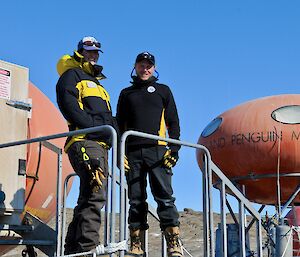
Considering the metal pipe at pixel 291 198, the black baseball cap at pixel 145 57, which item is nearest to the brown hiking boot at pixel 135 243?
the black baseball cap at pixel 145 57

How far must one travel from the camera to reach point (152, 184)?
5750 millimetres

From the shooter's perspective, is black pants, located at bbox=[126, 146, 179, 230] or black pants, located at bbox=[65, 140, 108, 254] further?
black pants, located at bbox=[126, 146, 179, 230]

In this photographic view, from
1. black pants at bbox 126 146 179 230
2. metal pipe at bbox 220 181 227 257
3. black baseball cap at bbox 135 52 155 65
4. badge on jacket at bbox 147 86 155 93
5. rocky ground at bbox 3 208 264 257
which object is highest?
black baseball cap at bbox 135 52 155 65

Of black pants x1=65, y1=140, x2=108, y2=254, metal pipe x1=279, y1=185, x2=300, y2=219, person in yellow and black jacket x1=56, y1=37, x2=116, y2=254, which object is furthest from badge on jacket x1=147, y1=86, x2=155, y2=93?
metal pipe x1=279, y1=185, x2=300, y2=219

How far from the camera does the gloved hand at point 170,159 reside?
5.70 m

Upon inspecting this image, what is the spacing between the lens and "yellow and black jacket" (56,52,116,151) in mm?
5297

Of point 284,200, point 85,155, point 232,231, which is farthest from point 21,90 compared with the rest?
point 284,200

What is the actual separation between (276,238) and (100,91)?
8672 mm

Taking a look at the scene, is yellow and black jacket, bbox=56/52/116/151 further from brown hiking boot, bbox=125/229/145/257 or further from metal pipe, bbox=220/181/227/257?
metal pipe, bbox=220/181/227/257

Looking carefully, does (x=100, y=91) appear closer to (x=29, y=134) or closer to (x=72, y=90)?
(x=72, y=90)

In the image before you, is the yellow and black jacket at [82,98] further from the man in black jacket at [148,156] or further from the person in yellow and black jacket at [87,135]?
the man in black jacket at [148,156]

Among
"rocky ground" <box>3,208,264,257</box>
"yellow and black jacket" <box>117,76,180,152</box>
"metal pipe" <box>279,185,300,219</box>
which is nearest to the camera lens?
"yellow and black jacket" <box>117,76,180,152</box>

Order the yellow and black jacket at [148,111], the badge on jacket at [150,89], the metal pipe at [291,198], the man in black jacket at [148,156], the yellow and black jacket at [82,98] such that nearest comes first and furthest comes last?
the yellow and black jacket at [82,98], the man in black jacket at [148,156], the yellow and black jacket at [148,111], the badge on jacket at [150,89], the metal pipe at [291,198]

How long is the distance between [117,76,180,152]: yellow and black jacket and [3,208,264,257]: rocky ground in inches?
443
